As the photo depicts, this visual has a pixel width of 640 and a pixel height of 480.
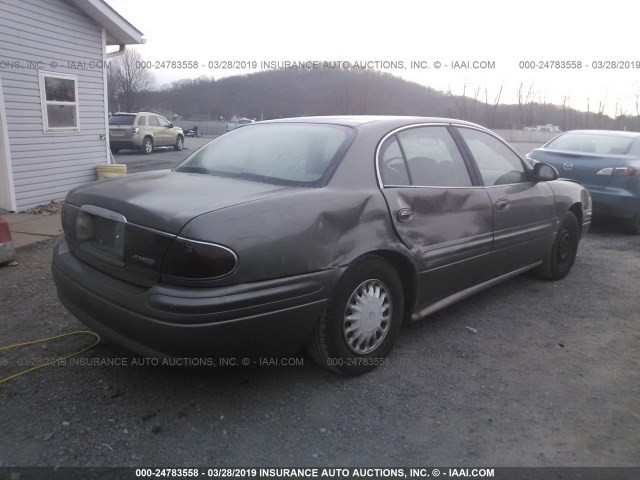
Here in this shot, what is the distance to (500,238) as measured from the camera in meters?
4.06

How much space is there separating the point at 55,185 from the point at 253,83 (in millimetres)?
38750

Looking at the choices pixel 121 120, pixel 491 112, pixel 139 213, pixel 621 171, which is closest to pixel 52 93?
pixel 139 213

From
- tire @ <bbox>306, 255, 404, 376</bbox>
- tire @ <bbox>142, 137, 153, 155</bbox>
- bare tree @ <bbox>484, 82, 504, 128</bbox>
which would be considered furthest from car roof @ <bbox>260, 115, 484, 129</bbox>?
bare tree @ <bbox>484, 82, 504, 128</bbox>

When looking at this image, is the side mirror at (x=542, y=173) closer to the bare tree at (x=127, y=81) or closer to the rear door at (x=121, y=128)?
the rear door at (x=121, y=128)

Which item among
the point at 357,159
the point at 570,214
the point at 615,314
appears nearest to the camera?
the point at 357,159

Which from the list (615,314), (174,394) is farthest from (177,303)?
(615,314)

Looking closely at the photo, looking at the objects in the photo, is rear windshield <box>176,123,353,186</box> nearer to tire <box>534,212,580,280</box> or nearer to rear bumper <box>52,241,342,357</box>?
A: rear bumper <box>52,241,342,357</box>

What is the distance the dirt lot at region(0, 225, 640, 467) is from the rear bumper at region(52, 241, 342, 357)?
0.39 metres

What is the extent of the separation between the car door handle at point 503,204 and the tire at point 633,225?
4.43 metres

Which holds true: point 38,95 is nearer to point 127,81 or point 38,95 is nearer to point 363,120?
point 363,120

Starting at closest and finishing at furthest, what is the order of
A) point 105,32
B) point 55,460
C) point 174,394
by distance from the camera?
1. point 55,460
2. point 174,394
3. point 105,32

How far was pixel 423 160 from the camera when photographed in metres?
3.58

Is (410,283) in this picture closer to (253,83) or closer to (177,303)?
(177,303)

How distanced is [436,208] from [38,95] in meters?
7.44
